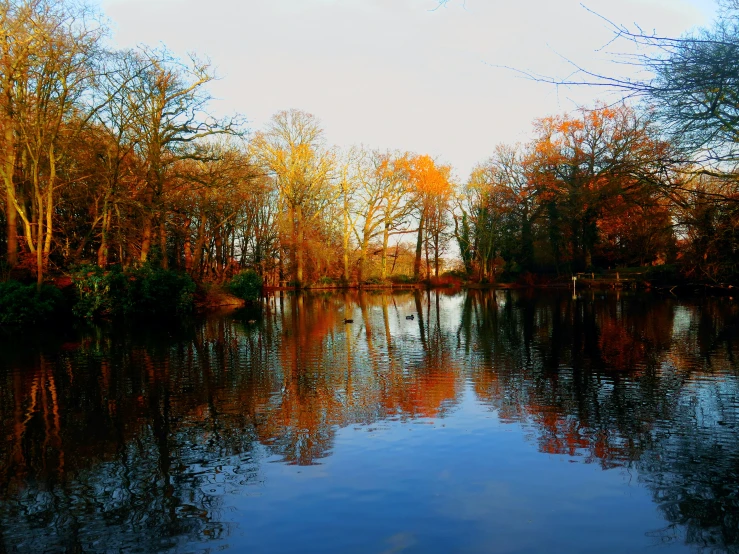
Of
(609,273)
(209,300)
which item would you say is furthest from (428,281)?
(209,300)

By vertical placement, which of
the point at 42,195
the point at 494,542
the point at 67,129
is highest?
the point at 67,129

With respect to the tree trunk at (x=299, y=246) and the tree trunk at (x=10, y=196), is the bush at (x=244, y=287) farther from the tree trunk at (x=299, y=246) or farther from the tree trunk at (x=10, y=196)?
the tree trunk at (x=299, y=246)

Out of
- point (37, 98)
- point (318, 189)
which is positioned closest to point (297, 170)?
point (318, 189)

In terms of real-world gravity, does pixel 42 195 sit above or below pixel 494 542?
above

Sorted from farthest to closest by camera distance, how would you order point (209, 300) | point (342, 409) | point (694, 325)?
point (209, 300), point (694, 325), point (342, 409)

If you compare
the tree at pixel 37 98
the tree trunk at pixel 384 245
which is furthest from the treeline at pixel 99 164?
the tree trunk at pixel 384 245

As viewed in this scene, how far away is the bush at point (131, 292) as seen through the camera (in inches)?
926

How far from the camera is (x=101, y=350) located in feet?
48.0

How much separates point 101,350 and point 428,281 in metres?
38.9

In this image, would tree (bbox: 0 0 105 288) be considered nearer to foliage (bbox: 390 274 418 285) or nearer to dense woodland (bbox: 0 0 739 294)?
dense woodland (bbox: 0 0 739 294)

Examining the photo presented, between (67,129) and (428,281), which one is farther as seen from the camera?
(428,281)

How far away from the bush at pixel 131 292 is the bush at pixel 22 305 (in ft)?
5.44

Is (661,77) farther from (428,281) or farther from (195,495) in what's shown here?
(428,281)

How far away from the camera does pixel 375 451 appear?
6.38 metres
